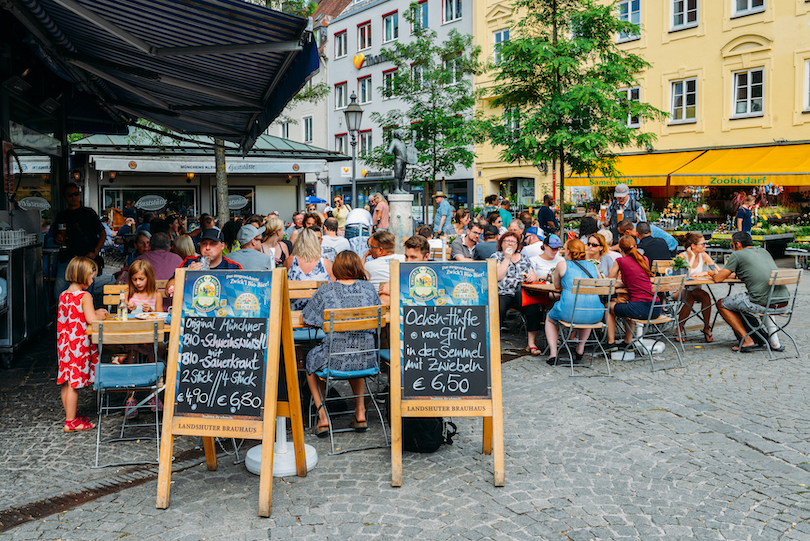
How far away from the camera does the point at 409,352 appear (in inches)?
180

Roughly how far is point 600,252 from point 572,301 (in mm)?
1338

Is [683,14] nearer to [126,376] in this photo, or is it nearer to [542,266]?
[542,266]

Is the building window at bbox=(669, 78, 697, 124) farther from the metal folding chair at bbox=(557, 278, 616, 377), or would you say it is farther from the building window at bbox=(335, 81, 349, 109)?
the building window at bbox=(335, 81, 349, 109)

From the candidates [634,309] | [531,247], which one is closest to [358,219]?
[531,247]

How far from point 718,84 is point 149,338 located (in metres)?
22.8

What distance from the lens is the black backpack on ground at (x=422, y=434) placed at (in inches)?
191

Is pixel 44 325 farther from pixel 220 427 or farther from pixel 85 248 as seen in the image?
pixel 220 427

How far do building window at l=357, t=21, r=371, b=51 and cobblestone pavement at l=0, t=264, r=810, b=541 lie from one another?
36.3 m

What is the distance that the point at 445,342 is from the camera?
4.61m

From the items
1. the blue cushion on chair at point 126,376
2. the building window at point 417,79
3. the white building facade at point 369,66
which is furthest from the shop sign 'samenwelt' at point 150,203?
the blue cushion on chair at point 126,376

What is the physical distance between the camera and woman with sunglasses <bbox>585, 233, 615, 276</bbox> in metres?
8.25

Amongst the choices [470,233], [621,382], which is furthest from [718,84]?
[621,382]

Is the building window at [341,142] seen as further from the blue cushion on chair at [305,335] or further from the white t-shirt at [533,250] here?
the blue cushion on chair at [305,335]

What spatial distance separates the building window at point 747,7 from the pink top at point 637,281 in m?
18.2
